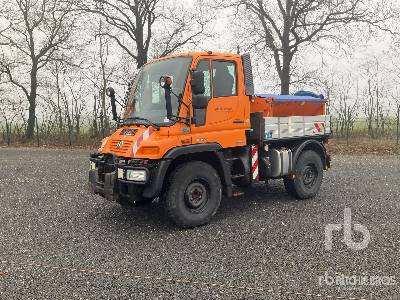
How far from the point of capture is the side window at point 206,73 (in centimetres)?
566

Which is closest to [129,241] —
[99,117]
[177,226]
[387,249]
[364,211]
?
[177,226]

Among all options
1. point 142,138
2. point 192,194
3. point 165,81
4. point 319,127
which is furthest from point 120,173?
point 319,127

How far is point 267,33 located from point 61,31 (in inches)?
527

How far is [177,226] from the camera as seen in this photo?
5.48m

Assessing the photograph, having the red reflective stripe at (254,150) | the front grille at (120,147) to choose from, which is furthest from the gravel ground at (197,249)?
the front grille at (120,147)

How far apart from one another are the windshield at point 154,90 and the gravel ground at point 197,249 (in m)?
1.80

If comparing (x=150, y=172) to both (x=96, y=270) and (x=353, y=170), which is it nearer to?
(x=96, y=270)

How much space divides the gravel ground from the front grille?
48.7 inches

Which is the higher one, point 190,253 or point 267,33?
point 267,33

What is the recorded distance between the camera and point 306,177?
24.1 feet

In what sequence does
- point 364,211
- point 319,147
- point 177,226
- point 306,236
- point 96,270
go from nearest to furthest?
point 96,270
point 306,236
point 177,226
point 364,211
point 319,147

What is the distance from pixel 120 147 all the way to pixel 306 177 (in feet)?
13.0

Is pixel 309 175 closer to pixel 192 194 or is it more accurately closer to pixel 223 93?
pixel 223 93

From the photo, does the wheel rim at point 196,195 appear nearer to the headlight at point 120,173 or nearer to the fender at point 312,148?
the headlight at point 120,173
